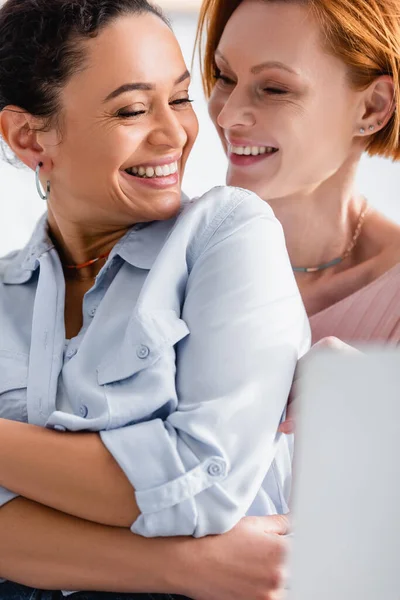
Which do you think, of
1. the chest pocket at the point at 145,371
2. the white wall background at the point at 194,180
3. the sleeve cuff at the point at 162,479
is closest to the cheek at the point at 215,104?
the white wall background at the point at 194,180

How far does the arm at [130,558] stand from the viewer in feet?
3.59

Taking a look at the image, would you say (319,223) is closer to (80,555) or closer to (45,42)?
(45,42)

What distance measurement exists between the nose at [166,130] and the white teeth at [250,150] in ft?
1.55

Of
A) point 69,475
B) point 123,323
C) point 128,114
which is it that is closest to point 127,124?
point 128,114

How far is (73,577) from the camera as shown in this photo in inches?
44.1

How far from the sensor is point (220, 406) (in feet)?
3.59

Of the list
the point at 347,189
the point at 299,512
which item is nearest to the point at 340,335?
the point at 347,189

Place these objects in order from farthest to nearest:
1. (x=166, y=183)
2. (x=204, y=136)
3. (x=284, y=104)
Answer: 1. (x=204, y=136)
2. (x=284, y=104)
3. (x=166, y=183)

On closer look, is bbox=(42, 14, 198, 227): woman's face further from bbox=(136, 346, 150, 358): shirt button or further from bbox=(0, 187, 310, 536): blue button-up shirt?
bbox=(136, 346, 150, 358): shirt button

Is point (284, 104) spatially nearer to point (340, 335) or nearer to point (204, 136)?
point (340, 335)

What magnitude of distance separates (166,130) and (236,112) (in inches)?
18.0

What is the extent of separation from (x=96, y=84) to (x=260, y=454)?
1.98ft

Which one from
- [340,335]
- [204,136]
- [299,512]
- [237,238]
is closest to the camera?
[299,512]

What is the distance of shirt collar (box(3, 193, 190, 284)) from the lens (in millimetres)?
1325
